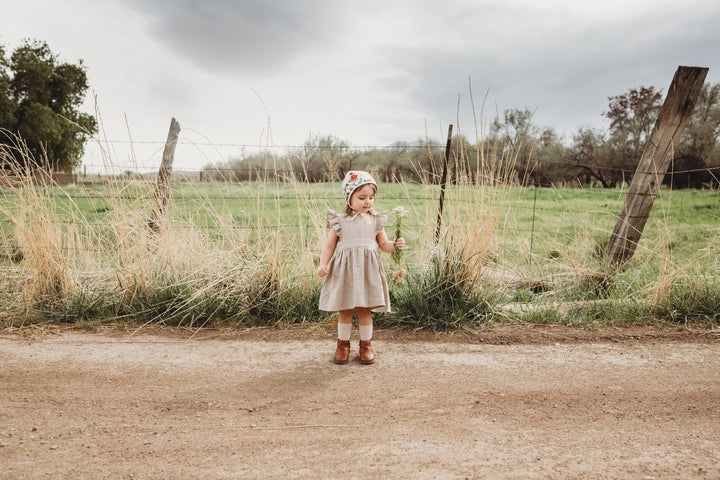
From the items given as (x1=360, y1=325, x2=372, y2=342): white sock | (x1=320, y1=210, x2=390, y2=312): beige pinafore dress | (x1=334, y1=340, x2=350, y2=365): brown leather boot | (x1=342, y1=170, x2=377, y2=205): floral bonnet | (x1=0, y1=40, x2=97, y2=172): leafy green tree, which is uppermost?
(x1=0, y1=40, x2=97, y2=172): leafy green tree

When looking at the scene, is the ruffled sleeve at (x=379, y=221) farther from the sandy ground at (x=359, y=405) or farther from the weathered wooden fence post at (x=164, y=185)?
the weathered wooden fence post at (x=164, y=185)

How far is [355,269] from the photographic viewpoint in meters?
3.70

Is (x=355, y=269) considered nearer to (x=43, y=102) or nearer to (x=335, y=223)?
(x=335, y=223)

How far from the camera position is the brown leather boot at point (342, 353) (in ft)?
12.4

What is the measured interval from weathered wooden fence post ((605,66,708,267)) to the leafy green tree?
23.7 metres

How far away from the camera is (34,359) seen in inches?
148

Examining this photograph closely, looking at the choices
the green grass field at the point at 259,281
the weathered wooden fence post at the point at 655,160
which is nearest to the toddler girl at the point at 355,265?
the green grass field at the point at 259,281

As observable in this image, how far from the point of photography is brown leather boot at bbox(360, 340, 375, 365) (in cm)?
374

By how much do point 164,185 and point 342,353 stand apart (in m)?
2.91

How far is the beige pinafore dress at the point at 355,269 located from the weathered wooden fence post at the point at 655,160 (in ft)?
10.9

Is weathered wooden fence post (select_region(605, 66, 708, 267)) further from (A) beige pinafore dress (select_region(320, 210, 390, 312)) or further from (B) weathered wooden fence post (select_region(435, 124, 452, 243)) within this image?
(A) beige pinafore dress (select_region(320, 210, 390, 312))

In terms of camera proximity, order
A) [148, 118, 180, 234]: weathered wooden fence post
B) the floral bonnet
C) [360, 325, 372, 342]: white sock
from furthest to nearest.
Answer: [148, 118, 180, 234]: weathered wooden fence post, [360, 325, 372, 342]: white sock, the floral bonnet

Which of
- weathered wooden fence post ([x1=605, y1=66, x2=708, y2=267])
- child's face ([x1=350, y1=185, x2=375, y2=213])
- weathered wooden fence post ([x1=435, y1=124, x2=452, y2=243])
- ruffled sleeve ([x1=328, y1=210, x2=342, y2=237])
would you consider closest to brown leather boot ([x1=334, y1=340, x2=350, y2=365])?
ruffled sleeve ([x1=328, y1=210, x2=342, y2=237])

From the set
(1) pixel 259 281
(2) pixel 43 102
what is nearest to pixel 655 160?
(1) pixel 259 281
